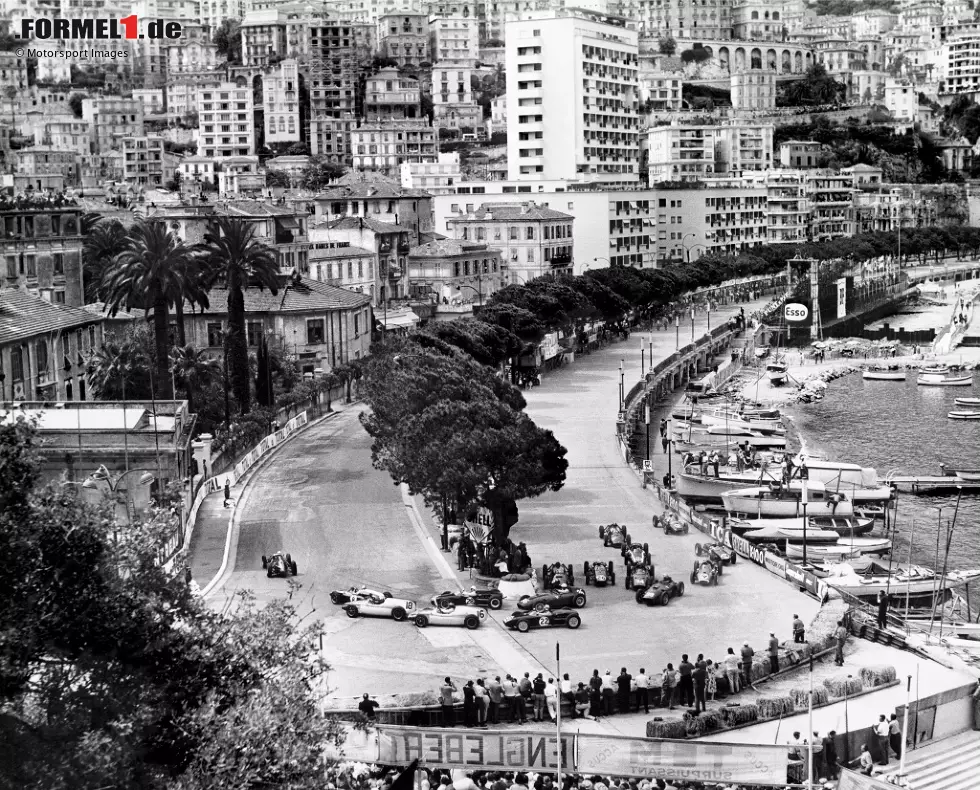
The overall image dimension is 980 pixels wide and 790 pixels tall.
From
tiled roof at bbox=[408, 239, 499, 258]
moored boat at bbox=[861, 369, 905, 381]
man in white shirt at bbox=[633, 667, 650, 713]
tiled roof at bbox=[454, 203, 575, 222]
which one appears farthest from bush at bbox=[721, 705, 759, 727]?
tiled roof at bbox=[454, 203, 575, 222]

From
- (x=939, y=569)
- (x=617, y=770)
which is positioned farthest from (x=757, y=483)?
(x=617, y=770)

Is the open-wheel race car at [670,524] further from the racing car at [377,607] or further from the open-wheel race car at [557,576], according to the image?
the racing car at [377,607]

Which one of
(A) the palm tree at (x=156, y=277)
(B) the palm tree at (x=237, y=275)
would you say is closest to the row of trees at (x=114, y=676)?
(A) the palm tree at (x=156, y=277)

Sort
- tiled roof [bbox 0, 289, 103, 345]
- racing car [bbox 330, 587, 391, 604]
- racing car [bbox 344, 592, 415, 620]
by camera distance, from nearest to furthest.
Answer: racing car [bbox 344, 592, 415, 620] → racing car [bbox 330, 587, 391, 604] → tiled roof [bbox 0, 289, 103, 345]

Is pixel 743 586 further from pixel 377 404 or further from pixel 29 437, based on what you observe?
pixel 29 437

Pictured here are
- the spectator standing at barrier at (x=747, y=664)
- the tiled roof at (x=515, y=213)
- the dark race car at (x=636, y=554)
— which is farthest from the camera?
the tiled roof at (x=515, y=213)

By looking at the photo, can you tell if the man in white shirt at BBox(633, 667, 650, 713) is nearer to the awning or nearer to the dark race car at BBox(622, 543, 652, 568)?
the dark race car at BBox(622, 543, 652, 568)

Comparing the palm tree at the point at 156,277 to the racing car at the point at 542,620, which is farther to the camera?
the palm tree at the point at 156,277
